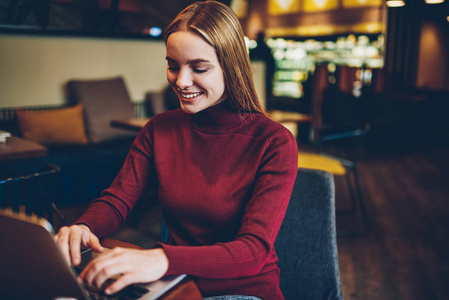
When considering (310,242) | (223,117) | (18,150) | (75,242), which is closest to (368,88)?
(18,150)

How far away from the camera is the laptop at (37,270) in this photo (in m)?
0.59

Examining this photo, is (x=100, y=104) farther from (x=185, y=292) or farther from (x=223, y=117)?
(x=185, y=292)

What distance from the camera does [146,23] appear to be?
498 centimetres

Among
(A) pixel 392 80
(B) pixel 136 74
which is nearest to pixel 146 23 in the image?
(B) pixel 136 74

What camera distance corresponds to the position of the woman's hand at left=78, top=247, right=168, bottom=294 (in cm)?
68

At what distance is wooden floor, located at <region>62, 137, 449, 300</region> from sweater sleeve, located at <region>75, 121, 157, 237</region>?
5.21 feet

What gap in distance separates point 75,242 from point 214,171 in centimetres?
37

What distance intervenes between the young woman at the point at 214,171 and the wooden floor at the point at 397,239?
5.07 feet

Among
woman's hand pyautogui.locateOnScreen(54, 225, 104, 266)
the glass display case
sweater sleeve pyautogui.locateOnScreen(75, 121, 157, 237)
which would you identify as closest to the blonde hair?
sweater sleeve pyautogui.locateOnScreen(75, 121, 157, 237)

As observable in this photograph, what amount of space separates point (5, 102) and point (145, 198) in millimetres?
1692

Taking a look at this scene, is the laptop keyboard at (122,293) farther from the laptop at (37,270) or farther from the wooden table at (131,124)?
the wooden table at (131,124)

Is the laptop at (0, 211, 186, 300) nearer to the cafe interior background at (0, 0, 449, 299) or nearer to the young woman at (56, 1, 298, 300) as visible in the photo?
the young woman at (56, 1, 298, 300)

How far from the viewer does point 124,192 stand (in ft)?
3.65

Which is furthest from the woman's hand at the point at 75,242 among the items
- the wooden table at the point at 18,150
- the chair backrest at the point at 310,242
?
the wooden table at the point at 18,150
